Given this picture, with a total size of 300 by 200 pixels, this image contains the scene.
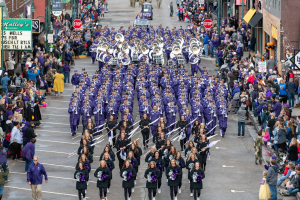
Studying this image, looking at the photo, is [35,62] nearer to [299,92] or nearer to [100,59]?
[100,59]

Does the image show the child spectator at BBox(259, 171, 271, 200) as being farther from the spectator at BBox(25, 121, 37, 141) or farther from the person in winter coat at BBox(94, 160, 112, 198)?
the spectator at BBox(25, 121, 37, 141)

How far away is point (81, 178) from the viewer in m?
20.8

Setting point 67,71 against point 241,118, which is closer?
point 241,118

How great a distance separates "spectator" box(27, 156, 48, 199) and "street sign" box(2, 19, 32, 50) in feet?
39.1

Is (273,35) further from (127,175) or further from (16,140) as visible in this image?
(127,175)

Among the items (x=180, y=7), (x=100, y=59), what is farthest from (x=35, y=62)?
(x=180, y=7)

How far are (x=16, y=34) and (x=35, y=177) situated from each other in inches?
487

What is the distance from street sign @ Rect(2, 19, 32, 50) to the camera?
103 ft

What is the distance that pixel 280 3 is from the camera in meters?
35.6

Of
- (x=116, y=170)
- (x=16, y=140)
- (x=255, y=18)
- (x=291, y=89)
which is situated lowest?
(x=116, y=170)

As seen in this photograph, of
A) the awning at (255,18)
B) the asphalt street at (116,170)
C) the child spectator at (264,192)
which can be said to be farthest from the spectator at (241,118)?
the awning at (255,18)

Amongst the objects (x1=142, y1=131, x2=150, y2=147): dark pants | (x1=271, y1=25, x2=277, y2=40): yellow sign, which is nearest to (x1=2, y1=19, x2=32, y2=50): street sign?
(x1=142, y1=131, x2=150, y2=147): dark pants

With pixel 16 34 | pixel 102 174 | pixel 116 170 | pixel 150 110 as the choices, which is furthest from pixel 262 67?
pixel 102 174

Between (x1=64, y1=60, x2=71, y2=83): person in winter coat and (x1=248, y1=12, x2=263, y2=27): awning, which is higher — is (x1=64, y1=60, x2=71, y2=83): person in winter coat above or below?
below
